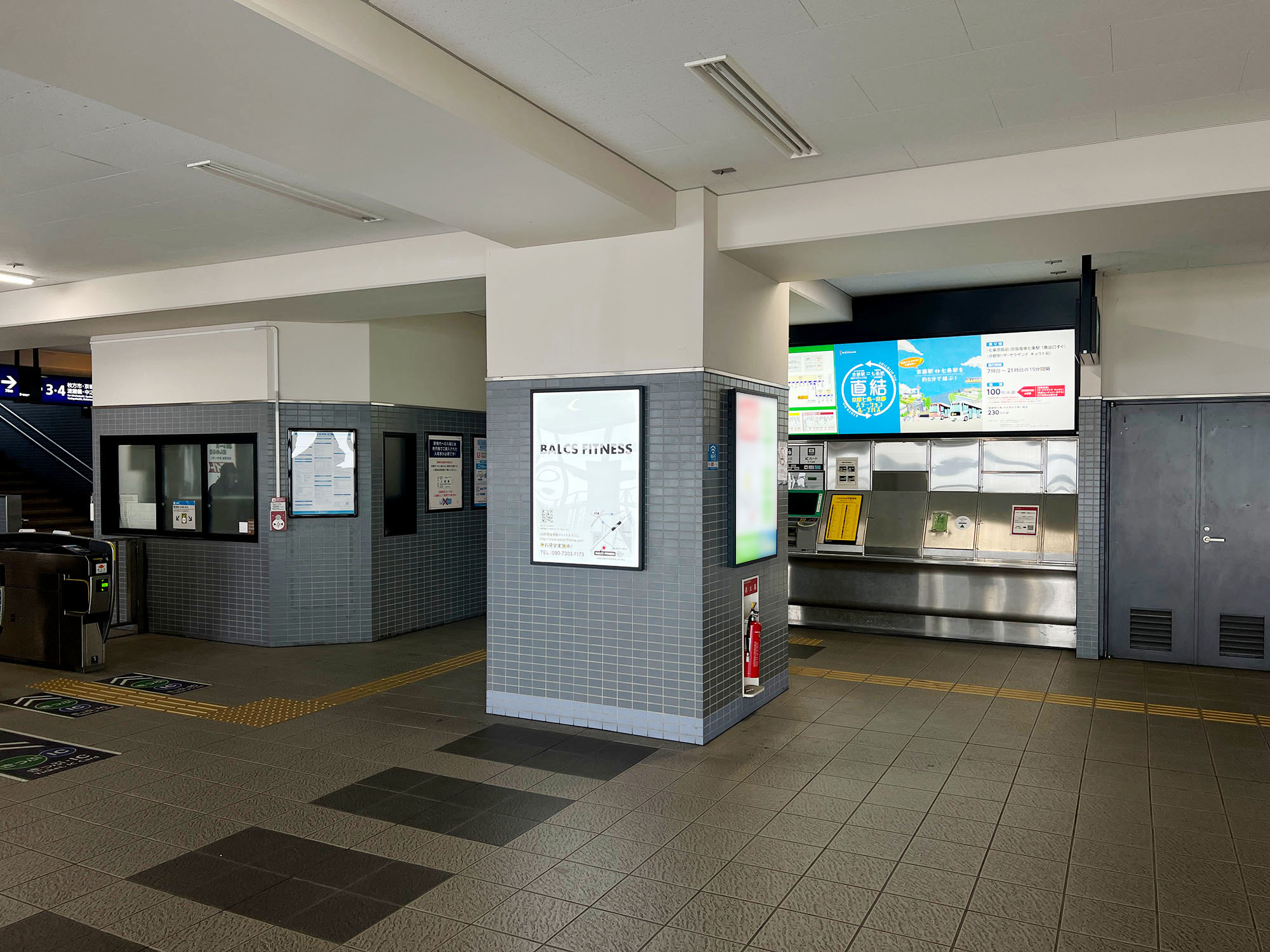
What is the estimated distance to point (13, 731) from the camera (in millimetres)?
5492

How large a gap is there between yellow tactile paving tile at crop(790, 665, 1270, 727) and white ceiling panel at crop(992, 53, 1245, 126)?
12.6ft

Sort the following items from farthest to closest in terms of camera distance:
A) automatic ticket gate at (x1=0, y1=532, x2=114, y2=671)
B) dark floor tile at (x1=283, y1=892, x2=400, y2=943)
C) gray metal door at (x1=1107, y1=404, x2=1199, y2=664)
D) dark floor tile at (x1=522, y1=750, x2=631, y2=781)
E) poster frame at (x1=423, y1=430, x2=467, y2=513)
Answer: poster frame at (x1=423, y1=430, x2=467, y2=513) < gray metal door at (x1=1107, y1=404, x2=1199, y2=664) < automatic ticket gate at (x1=0, y1=532, x2=114, y2=671) < dark floor tile at (x1=522, y1=750, x2=631, y2=781) < dark floor tile at (x1=283, y1=892, x2=400, y2=943)

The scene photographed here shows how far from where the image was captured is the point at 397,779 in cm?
464

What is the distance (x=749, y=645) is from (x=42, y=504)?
40.7ft

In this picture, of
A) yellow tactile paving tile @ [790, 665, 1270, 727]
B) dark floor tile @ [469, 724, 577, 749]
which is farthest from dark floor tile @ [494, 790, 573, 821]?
yellow tactile paving tile @ [790, 665, 1270, 727]

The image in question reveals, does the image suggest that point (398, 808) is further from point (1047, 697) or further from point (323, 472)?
point (323, 472)

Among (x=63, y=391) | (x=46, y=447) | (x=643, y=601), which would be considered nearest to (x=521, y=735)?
(x=643, y=601)

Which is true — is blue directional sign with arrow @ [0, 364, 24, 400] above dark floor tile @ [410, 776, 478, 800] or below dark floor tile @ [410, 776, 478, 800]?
above

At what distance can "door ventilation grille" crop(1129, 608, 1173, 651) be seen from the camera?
738 centimetres

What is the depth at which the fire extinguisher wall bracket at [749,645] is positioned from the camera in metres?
5.61

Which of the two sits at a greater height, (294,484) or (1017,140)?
(1017,140)

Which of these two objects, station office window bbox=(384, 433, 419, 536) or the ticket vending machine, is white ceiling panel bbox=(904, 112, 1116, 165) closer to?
the ticket vending machine

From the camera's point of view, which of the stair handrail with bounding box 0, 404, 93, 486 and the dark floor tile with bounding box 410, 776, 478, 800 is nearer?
the dark floor tile with bounding box 410, 776, 478, 800

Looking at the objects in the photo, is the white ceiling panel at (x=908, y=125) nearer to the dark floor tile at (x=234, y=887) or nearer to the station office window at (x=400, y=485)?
the dark floor tile at (x=234, y=887)
